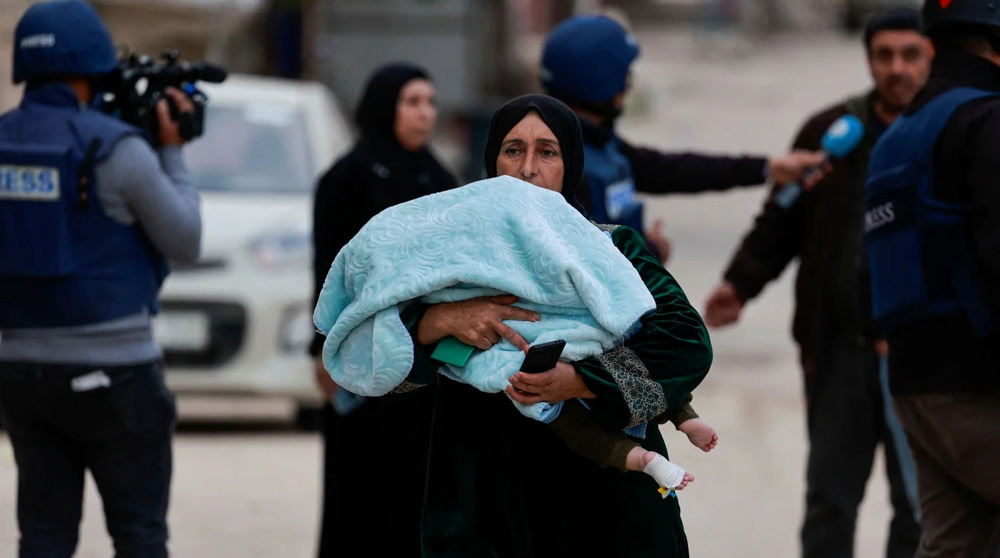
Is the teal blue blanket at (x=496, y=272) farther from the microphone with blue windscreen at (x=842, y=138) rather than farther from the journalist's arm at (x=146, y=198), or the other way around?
the microphone with blue windscreen at (x=842, y=138)

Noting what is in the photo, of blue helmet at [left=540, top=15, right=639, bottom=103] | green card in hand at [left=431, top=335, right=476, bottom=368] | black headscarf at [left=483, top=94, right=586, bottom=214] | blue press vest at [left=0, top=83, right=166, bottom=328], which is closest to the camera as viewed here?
green card in hand at [left=431, top=335, right=476, bottom=368]

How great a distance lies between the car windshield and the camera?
948 cm

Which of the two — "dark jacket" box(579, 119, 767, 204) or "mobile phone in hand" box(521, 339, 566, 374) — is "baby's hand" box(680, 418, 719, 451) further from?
"dark jacket" box(579, 119, 767, 204)

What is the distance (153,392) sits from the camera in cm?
475

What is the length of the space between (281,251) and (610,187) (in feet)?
12.8

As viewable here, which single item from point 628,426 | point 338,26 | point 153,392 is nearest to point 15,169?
point 153,392

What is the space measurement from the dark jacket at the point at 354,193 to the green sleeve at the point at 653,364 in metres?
2.30

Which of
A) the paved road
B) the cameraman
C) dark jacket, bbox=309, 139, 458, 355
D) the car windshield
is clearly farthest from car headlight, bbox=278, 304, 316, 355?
the cameraman

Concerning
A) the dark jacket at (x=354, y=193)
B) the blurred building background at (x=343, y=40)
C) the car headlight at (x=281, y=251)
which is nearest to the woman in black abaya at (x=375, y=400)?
the dark jacket at (x=354, y=193)

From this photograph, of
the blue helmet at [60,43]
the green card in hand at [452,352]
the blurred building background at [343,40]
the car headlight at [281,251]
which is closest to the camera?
the green card in hand at [452,352]

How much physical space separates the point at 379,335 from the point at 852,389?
2.55 m

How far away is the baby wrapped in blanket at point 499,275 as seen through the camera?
349 centimetres

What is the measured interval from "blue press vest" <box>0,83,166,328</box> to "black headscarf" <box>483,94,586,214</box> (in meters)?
1.32

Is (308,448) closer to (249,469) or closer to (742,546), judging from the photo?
(249,469)
